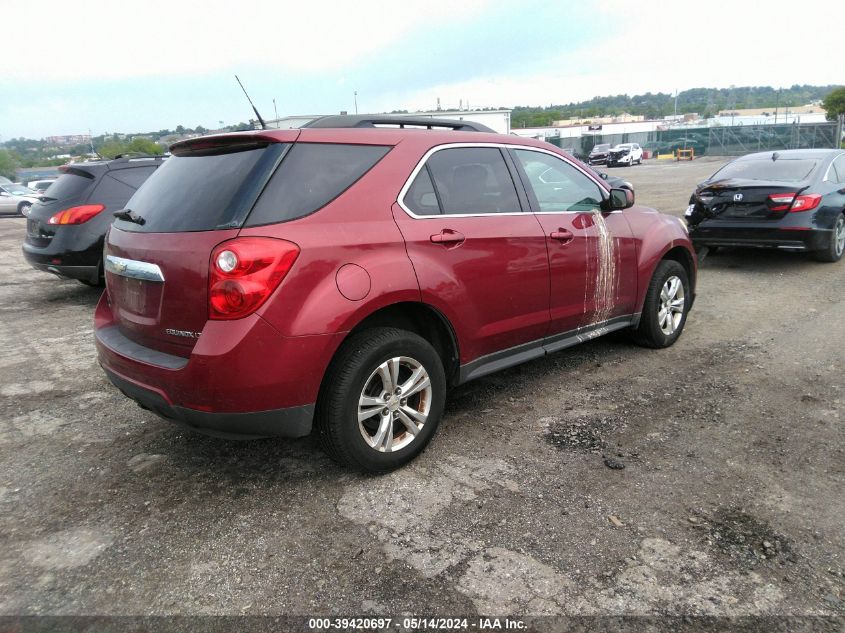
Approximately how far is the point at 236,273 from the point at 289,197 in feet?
1.47

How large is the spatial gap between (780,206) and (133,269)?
747cm

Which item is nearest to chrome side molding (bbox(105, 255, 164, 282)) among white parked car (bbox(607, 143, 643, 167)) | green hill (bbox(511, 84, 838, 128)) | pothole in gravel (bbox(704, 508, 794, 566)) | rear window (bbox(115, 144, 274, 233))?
rear window (bbox(115, 144, 274, 233))

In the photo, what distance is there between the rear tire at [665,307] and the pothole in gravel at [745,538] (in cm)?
226

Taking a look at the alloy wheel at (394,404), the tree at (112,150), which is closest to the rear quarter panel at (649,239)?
the alloy wheel at (394,404)

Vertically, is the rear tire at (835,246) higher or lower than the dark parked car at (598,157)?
lower

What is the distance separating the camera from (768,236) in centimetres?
780

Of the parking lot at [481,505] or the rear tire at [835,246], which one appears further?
the rear tire at [835,246]

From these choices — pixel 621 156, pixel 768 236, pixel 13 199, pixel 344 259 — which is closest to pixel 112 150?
pixel 13 199

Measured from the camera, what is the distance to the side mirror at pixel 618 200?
4496 millimetres

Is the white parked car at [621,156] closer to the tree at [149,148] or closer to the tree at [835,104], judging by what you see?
the tree at [149,148]

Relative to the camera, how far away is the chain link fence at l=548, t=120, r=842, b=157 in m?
37.6

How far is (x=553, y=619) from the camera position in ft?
7.36

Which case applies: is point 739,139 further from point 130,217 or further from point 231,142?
point 130,217

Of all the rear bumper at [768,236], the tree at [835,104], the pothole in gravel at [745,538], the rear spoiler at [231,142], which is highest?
the tree at [835,104]
